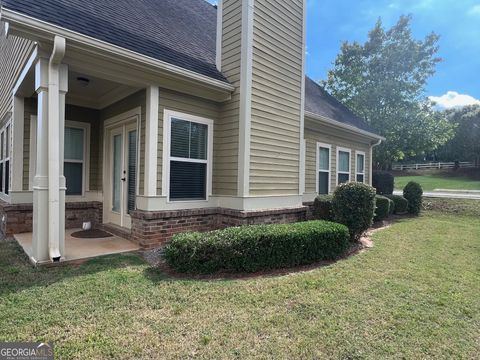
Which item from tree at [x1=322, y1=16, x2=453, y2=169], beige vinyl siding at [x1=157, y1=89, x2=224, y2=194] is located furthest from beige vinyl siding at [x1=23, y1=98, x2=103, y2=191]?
tree at [x1=322, y1=16, x2=453, y2=169]

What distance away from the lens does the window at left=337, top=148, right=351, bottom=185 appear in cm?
1074

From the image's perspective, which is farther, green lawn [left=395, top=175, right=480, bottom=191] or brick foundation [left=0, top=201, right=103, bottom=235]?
green lawn [left=395, top=175, right=480, bottom=191]

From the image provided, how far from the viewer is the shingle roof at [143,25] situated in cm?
451

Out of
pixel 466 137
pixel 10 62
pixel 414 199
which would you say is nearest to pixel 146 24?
pixel 10 62

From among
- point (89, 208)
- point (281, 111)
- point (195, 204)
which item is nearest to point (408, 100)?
point (281, 111)

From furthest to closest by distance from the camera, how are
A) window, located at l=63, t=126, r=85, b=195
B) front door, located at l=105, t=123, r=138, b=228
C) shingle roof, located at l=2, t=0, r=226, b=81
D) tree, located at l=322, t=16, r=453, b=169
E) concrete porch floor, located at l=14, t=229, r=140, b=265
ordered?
tree, located at l=322, t=16, r=453, b=169
window, located at l=63, t=126, r=85, b=195
front door, located at l=105, t=123, r=138, b=228
concrete porch floor, located at l=14, t=229, r=140, b=265
shingle roof, located at l=2, t=0, r=226, b=81

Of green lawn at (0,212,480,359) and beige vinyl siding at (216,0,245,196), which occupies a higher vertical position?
beige vinyl siding at (216,0,245,196)

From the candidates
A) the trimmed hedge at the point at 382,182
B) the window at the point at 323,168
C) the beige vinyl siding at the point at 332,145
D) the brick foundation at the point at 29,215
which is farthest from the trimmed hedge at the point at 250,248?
the trimmed hedge at the point at 382,182

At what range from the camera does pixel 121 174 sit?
6.72 meters

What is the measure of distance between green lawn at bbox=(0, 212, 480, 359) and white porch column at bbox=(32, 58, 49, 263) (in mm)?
340

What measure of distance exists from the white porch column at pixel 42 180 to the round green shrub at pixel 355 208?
5318 millimetres

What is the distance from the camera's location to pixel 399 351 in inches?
101

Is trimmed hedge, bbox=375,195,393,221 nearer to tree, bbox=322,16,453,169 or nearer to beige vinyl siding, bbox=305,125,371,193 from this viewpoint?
beige vinyl siding, bbox=305,125,371,193

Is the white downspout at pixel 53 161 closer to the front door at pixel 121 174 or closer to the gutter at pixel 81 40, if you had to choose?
the gutter at pixel 81 40
